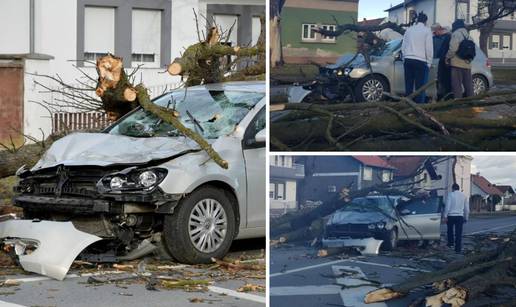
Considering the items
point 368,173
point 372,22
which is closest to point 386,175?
→ point 368,173

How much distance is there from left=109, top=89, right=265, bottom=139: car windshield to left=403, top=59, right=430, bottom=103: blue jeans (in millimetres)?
5584

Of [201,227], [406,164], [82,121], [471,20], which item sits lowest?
[201,227]

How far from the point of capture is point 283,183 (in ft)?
15.7

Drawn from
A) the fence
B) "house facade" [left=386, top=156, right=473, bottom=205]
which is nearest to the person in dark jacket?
"house facade" [left=386, top=156, right=473, bottom=205]

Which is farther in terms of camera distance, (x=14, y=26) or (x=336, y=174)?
(x=14, y=26)

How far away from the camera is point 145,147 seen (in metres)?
9.95

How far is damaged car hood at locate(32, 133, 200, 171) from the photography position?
9.63 metres

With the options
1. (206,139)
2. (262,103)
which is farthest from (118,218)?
(262,103)

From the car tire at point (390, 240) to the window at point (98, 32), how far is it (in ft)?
74.1

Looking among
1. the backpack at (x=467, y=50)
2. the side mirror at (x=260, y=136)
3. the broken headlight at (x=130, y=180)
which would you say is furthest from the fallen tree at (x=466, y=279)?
the side mirror at (x=260, y=136)

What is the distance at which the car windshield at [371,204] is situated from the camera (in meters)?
4.79

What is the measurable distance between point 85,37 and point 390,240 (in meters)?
22.9

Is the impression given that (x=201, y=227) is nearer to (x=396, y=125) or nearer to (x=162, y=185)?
(x=162, y=185)

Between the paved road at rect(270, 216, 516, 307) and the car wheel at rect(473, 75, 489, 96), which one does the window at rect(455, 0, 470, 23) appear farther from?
the paved road at rect(270, 216, 516, 307)
